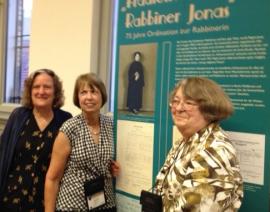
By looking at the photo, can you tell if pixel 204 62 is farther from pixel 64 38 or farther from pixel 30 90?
pixel 64 38

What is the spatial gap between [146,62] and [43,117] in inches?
30.4

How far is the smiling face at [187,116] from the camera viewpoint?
1569 mm

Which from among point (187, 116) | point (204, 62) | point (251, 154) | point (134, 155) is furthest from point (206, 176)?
point (134, 155)

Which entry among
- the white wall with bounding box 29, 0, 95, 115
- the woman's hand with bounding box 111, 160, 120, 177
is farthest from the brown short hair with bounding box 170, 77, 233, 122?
the white wall with bounding box 29, 0, 95, 115

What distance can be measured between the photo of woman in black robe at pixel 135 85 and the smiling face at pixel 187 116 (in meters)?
Answer: 0.66

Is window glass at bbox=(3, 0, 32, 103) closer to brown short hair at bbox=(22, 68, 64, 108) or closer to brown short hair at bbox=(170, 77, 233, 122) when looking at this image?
brown short hair at bbox=(22, 68, 64, 108)

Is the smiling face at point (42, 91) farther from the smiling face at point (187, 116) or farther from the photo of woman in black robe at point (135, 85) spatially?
the smiling face at point (187, 116)

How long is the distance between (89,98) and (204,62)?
0.68 meters

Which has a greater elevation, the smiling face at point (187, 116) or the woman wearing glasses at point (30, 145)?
the smiling face at point (187, 116)

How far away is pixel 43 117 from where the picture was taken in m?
2.52

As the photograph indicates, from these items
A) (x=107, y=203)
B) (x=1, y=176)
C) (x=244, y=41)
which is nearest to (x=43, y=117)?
(x=1, y=176)

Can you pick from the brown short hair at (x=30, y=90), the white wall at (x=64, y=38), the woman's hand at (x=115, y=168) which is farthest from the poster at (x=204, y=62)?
the white wall at (x=64, y=38)

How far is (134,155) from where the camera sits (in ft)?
7.63

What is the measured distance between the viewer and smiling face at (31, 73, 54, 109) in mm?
2463
